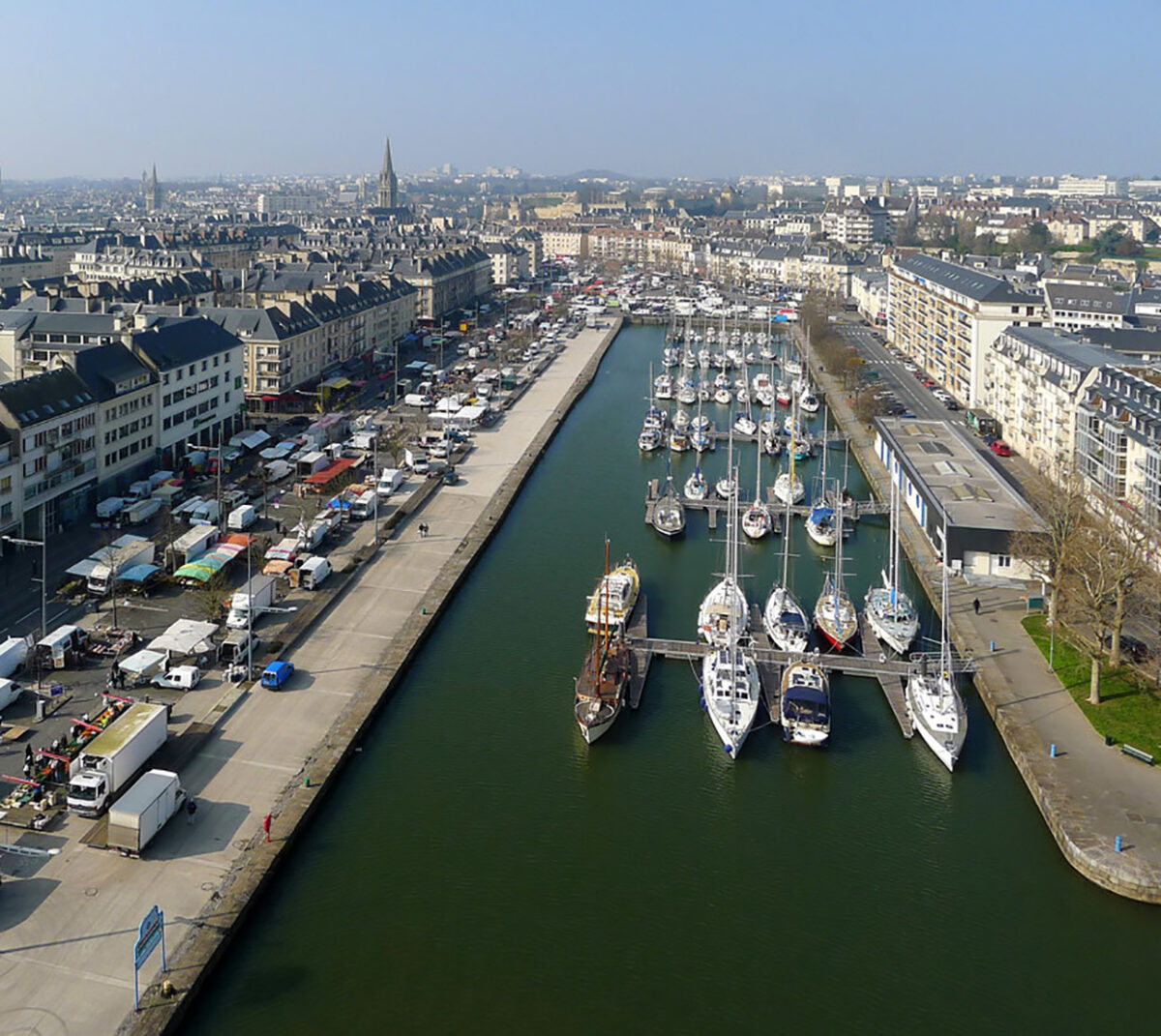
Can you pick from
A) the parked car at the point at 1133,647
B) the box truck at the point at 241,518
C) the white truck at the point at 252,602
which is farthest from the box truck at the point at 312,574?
the parked car at the point at 1133,647

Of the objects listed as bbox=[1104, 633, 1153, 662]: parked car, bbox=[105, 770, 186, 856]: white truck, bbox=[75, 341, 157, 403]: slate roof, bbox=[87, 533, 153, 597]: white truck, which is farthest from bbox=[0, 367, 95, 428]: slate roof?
bbox=[1104, 633, 1153, 662]: parked car

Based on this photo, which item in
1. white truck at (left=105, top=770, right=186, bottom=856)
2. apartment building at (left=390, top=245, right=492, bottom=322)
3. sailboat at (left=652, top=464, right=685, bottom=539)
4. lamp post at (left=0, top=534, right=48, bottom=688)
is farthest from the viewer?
apartment building at (left=390, top=245, right=492, bottom=322)

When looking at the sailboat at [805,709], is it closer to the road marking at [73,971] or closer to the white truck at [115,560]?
the road marking at [73,971]

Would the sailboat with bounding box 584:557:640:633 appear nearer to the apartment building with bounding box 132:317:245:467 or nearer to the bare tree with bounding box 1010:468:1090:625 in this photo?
the bare tree with bounding box 1010:468:1090:625

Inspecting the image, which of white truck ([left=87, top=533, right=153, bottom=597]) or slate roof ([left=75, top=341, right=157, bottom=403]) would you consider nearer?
white truck ([left=87, top=533, right=153, bottom=597])

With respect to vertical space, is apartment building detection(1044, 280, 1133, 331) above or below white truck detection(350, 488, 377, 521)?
above

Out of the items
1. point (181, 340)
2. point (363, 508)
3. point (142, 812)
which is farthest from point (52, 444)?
point (142, 812)

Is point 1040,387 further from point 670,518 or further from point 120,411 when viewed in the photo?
point 120,411

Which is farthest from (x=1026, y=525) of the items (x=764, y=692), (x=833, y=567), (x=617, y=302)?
(x=617, y=302)
